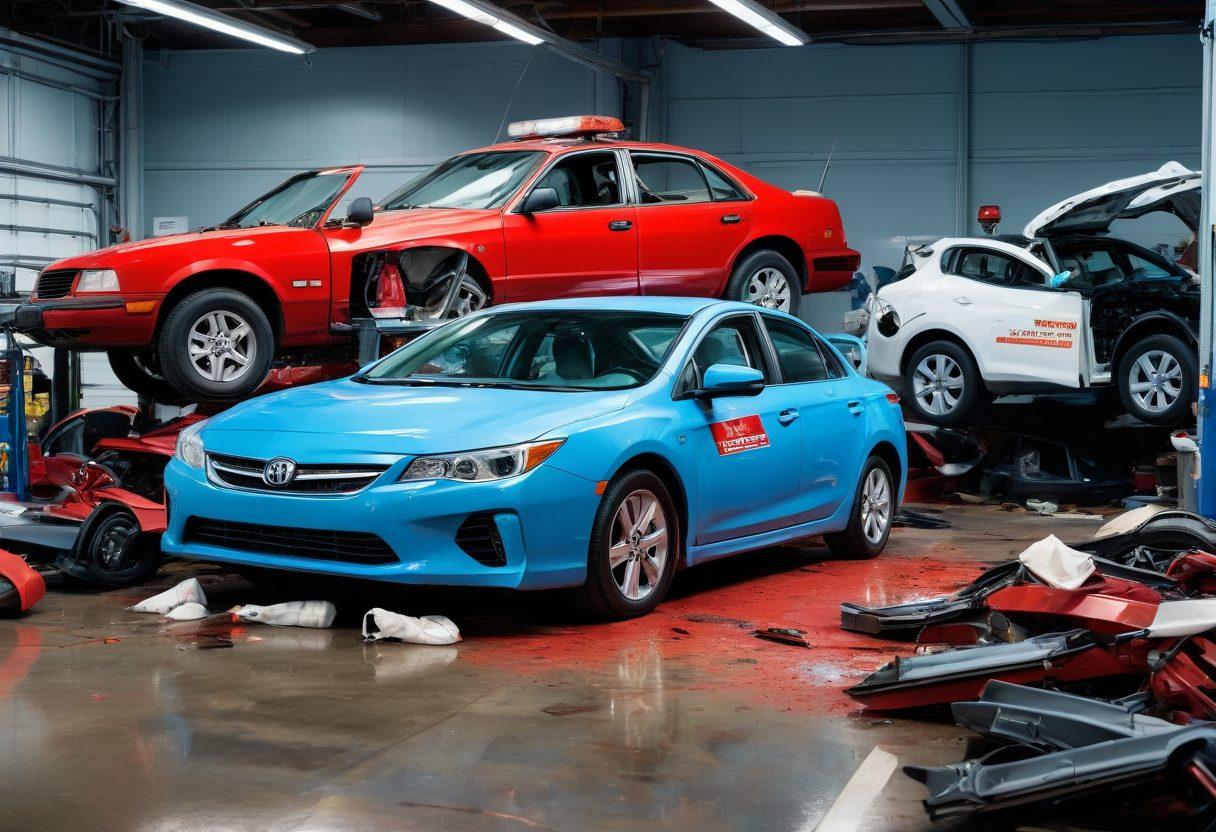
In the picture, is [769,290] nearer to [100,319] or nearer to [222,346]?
[222,346]

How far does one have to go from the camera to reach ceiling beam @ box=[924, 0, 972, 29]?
1734 centimetres

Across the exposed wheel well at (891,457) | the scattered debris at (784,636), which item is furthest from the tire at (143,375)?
the scattered debris at (784,636)

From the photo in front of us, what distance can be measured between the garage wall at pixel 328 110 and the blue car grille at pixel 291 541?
14633 millimetres

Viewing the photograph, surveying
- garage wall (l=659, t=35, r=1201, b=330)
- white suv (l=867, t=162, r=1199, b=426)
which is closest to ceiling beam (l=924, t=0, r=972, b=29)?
garage wall (l=659, t=35, r=1201, b=330)

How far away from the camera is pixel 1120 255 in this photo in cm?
1259

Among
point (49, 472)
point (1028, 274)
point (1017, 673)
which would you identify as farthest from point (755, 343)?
point (1028, 274)

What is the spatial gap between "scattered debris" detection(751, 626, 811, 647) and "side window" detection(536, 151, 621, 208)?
4385 millimetres

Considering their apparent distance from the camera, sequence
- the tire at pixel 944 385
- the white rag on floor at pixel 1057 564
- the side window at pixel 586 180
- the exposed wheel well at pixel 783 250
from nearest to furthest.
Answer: the white rag on floor at pixel 1057 564 → the side window at pixel 586 180 → the exposed wheel well at pixel 783 250 → the tire at pixel 944 385

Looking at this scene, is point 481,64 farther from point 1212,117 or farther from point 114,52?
point 1212,117

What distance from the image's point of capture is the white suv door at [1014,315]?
11852 millimetres

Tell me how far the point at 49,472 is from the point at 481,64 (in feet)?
42.9

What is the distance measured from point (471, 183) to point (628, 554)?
4275 mm

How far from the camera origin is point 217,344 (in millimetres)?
8453

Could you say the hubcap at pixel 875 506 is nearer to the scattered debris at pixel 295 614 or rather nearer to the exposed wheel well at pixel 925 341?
the scattered debris at pixel 295 614
